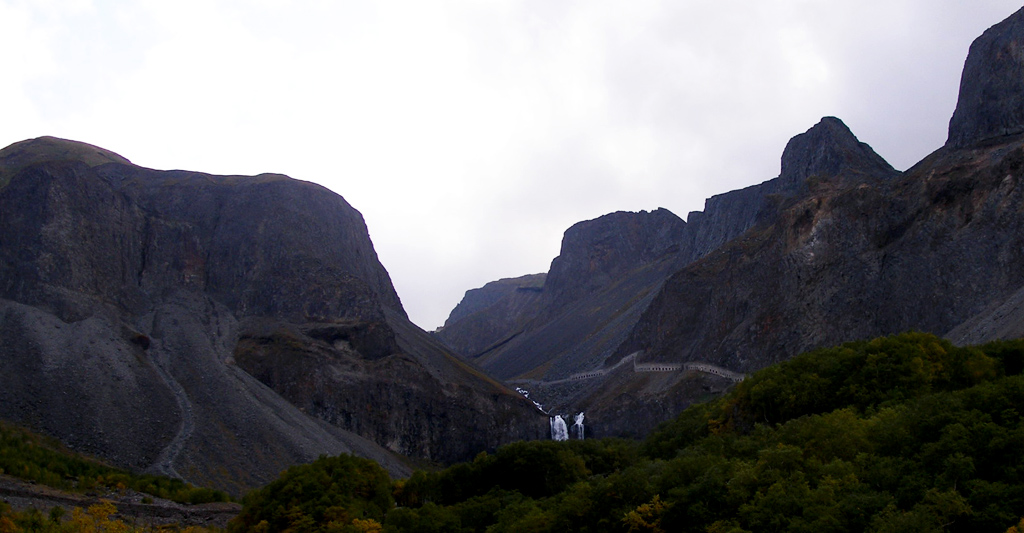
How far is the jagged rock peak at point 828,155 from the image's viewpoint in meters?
135

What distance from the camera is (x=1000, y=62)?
101750 mm

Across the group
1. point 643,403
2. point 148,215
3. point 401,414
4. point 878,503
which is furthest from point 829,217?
point 148,215

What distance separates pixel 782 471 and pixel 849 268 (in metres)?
67.3

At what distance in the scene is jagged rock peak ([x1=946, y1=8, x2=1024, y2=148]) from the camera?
3875 inches

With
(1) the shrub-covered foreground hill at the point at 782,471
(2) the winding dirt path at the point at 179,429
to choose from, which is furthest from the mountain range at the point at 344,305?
(1) the shrub-covered foreground hill at the point at 782,471

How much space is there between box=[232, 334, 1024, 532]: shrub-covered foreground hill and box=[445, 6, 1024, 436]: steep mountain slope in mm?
17073

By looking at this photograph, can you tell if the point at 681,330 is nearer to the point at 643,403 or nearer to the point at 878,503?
the point at 643,403

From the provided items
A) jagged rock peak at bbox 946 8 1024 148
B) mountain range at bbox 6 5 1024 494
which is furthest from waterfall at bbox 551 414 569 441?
jagged rock peak at bbox 946 8 1024 148

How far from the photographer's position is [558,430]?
125m

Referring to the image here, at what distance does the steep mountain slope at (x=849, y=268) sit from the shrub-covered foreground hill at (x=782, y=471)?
17.1m

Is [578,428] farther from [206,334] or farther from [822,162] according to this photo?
[822,162]

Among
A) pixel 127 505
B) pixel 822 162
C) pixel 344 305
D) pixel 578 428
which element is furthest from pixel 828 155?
pixel 127 505

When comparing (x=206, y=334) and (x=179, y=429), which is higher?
(x=206, y=334)

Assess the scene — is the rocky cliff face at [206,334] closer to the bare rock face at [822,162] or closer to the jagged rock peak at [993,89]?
the bare rock face at [822,162]
